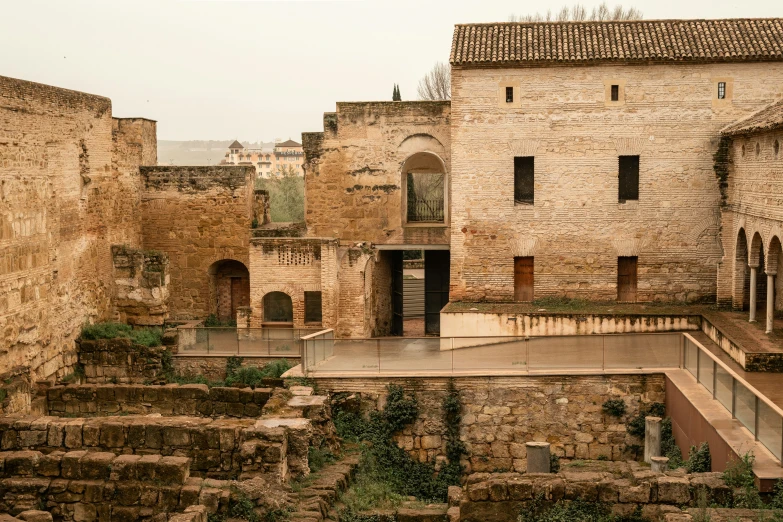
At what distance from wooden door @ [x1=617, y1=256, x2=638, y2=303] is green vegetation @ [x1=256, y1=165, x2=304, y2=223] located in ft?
72.5

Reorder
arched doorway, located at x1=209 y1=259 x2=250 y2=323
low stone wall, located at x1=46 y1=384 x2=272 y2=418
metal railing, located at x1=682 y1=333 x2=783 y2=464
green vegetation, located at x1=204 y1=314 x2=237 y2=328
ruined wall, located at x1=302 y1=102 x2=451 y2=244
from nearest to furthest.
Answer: metal railing, located at x1=682 y1=333 x2=783 y2=464 → low stone wall, located at x1=46 y1=384 x2=272 y2=418 → ruined wall, located at x1=302 y1=102 x2=451 y2=244 → green vegetation, located at x1=204 y1=314 x2=237 y2=328 → arched doorway, located at x1=209 y1=259 x2=250 y2=323

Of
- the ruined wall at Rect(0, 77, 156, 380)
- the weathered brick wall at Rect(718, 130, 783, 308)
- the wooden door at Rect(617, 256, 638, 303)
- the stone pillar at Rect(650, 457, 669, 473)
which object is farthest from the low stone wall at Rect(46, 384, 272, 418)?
the weathered brick wall at Rect(718, 130, 783, 308)

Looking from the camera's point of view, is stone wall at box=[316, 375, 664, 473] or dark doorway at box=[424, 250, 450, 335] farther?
dark doorway at box=[424, 250, 450, 335]

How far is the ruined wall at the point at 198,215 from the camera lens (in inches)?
1130

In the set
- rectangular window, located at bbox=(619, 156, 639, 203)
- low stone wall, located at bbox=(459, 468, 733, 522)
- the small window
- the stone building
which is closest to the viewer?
low stone wall, located at bbox=(459, 468, 733, 522)

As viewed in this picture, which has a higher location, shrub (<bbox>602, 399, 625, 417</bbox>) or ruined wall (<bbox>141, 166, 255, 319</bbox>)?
ruined wall (<bbox>141, 166, 255, 319</bbox>)

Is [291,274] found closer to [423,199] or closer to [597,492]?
[423,199]

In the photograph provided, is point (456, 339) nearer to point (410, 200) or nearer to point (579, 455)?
point (579, 455)

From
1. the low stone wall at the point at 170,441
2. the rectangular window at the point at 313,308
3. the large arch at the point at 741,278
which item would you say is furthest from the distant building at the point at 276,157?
the low stone wall at the point at 170,441

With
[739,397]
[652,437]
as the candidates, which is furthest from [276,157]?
[739,397]

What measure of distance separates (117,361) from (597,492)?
13615mm

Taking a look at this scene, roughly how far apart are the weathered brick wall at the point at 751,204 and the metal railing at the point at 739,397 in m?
3.48

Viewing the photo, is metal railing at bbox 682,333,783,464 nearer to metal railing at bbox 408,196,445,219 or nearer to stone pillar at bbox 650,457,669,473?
stone pillar at bbox 650,457,669,473

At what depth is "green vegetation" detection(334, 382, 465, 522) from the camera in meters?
20.3
